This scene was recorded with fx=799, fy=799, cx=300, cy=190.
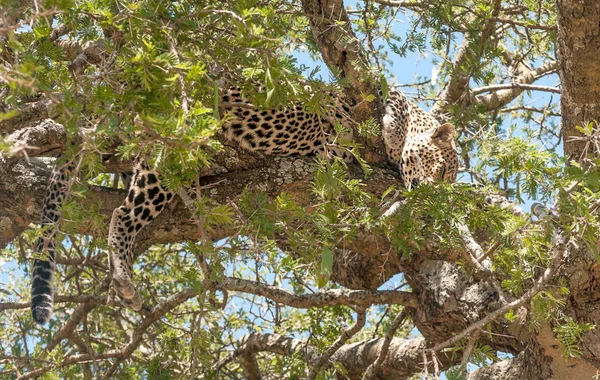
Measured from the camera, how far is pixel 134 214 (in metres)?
5.03

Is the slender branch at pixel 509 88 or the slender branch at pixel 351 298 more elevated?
the slender branch at pixel 509 88

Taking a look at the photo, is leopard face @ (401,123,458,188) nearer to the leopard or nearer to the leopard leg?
the leopard

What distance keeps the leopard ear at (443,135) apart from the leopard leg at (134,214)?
207 centimetres

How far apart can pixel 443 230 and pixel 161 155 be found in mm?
1860

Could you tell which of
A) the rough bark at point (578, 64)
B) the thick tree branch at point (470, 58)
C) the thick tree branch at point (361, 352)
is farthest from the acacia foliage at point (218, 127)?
the thick tree branch at point (361, 352)

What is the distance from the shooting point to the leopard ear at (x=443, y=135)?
229 inches

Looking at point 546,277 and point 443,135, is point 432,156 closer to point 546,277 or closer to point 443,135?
point 443,135

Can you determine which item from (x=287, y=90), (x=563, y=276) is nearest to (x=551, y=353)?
(x=563, y=276)

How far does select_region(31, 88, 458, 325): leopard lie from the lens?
194 inches

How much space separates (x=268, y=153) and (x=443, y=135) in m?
1.30

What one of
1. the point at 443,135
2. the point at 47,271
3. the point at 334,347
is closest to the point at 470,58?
the point at 443,135

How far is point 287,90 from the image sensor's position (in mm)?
3033

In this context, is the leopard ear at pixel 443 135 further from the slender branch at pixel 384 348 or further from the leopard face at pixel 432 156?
the slender branch at pixel 384 348

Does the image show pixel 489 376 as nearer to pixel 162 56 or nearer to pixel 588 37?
pixel 588 37
